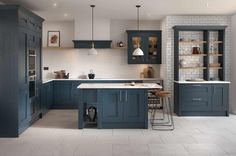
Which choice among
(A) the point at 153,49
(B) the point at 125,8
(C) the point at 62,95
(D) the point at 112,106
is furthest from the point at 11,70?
(A) the point at 153,49

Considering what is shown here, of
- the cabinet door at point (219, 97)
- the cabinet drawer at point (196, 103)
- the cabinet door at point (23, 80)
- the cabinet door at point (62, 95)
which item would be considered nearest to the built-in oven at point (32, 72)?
the cabinet door at point (23, 80)

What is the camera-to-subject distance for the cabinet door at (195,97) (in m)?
7.86

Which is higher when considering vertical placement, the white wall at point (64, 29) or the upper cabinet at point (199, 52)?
the white wall at point (64, 29)

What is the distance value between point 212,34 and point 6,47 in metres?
5.40

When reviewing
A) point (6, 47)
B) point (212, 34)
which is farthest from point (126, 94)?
point (212, 34)

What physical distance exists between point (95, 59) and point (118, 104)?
350cm

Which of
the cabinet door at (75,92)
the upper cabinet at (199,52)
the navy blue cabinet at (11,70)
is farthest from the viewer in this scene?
the cabinet door at (75,92)

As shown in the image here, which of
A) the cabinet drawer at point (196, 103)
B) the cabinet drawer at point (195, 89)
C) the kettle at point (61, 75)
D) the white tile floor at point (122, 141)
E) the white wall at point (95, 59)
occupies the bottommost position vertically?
the white tile floor at point (122, 141)

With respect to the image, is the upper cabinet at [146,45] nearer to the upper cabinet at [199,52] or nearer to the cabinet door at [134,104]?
the upper cabinet at [199,52]

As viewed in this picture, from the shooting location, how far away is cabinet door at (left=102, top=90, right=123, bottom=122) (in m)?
6.28

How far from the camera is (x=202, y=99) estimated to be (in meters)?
7.88

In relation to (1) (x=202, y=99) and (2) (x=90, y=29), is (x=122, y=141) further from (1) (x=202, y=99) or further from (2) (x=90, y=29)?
(2) (x=90, y=29)

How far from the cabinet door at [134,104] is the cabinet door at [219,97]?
2467 millimetres

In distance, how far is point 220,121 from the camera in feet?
23.6
